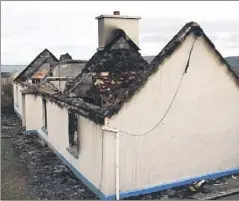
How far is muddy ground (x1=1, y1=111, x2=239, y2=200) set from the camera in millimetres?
9320

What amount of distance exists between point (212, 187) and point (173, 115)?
236cm

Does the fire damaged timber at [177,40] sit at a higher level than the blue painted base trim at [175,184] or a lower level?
higher

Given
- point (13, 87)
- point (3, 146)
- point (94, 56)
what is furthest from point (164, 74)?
point (13, 87)

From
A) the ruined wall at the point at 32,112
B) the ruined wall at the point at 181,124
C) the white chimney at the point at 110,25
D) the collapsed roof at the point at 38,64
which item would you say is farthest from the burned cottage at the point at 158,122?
the collapsed roof at the point at 38,64

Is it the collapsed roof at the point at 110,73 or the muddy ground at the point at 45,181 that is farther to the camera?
the collapsed roof at the point at 110,73

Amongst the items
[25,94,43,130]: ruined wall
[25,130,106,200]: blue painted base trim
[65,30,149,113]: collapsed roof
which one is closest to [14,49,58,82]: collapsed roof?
[25,94,43,130]: ruined wall

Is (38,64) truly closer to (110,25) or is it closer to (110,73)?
(110,25)

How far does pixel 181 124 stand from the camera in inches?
385

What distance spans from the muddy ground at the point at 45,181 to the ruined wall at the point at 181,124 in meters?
0.57

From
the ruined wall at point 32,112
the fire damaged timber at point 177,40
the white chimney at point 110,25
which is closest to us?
the fire damaged timber at point 177,40

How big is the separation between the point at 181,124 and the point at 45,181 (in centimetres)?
464

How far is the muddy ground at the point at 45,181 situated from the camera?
9320 mm

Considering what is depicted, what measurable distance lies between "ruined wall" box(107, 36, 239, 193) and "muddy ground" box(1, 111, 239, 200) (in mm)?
567

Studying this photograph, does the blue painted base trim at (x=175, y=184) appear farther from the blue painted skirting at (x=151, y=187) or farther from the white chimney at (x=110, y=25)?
the white chimney at (x=110, y=25)
